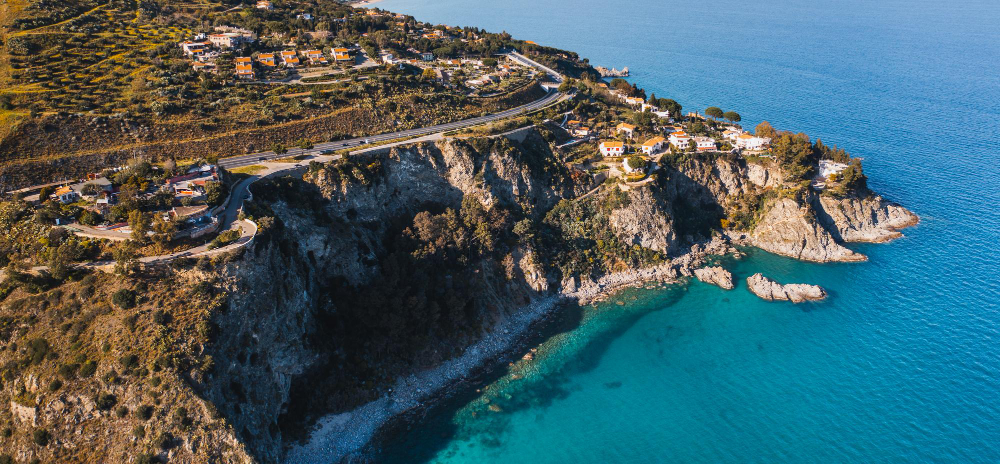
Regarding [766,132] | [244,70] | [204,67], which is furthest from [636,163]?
[204,67]

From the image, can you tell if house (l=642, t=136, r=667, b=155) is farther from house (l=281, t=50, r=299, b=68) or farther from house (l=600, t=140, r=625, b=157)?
house (l=281, t=50, r=299, b=68)

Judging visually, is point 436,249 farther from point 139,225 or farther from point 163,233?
point 139,225

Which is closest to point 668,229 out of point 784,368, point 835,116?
point 784,368

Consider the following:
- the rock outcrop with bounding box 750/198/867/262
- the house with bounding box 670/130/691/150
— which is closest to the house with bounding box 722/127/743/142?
the house with bounding box 670/130/691/150

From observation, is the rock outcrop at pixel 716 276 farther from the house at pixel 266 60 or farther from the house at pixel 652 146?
the house at pixel 266 60

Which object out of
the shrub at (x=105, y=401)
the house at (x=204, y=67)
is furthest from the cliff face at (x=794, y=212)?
the house at (x=204, y=67)

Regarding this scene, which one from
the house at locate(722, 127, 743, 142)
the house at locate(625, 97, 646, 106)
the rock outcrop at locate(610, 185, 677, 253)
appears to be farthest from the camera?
the house at locate(625, 97, 646, 106)

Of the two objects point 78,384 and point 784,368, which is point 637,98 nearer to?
point 784,368
